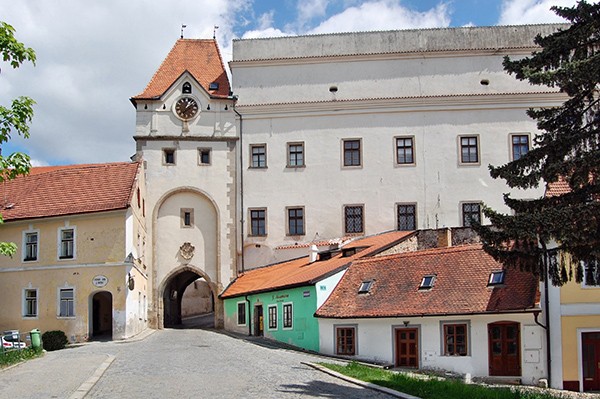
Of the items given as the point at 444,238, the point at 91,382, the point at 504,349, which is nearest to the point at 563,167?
the point at 91,382

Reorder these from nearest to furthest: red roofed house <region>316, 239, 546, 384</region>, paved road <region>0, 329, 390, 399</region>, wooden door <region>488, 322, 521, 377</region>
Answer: paved road <region>0, 329, 390, 399</region>
wooden door <region>488, 322, 521, 377</region>
red roofed house <region>316, 239, 546, 384</region>

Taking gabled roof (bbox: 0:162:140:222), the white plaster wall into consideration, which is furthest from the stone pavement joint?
gabled roof (bbox: 0:162:140:222)

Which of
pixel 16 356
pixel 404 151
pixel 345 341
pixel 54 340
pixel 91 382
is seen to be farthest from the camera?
pixel 404 151

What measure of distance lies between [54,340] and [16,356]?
862cm

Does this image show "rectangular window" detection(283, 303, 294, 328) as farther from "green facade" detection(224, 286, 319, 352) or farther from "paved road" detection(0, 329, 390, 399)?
"paved road" detection(0, 329, 390, 399)

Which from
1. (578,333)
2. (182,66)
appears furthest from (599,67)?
(182,66)

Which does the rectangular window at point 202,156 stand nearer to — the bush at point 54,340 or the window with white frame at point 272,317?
the window with white frame at point 272,317

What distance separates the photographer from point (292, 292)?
108ft

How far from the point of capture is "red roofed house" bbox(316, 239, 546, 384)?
83.9 feet

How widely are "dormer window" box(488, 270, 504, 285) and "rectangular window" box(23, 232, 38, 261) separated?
19.1 metres

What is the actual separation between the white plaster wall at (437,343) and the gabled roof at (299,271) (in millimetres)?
2849

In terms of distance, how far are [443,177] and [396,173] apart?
8.28 feet

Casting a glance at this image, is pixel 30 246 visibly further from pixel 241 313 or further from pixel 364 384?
pixel 364 384

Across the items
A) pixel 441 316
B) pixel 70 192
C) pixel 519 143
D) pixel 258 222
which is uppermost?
pixel 519 143
